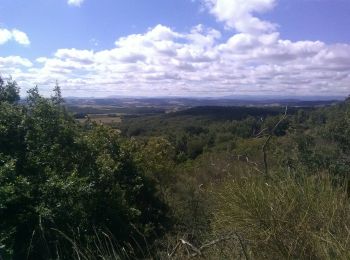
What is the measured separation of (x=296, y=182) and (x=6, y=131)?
32.3ft

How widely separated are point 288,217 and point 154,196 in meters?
14.9

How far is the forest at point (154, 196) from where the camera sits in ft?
9.83

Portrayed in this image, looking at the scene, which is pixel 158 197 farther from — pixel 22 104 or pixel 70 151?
pixel 22 104

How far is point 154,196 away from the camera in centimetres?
1781

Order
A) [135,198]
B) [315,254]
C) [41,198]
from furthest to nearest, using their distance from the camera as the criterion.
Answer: [135,198] → [41,198] → [315,254]

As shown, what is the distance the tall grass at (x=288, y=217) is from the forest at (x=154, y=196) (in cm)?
1

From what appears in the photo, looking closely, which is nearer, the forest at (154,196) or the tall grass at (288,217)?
the tall grass at (288,217)

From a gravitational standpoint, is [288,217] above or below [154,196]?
above

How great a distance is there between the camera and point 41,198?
9.81 m

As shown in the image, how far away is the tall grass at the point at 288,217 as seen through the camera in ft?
9.24

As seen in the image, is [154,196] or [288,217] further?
[154,196]

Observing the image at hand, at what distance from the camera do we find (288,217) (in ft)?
10.4

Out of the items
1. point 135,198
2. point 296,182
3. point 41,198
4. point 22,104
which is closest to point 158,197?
point 135,198

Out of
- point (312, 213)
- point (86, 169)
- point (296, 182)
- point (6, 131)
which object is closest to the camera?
point (312, 213)
